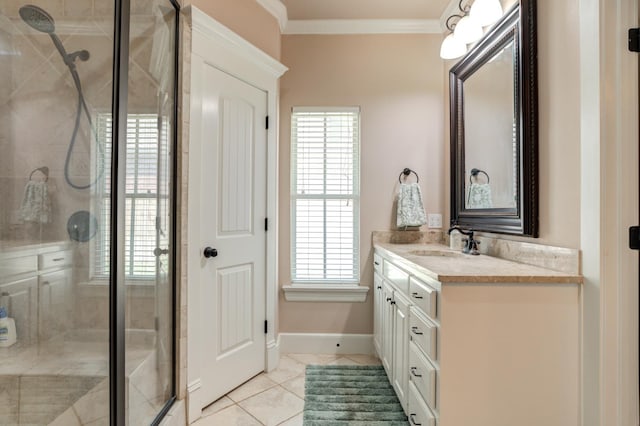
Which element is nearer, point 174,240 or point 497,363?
point 497,363

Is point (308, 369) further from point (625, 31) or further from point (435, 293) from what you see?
point (625, 31)

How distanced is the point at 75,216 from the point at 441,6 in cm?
279

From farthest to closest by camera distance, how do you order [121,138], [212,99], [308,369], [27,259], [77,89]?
1. [308,369]
2. [212,99]
3. [121,138]
4. [77,89]
5. [27,259]

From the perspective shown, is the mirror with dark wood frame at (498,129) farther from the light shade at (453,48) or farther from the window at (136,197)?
the window at (136,197)

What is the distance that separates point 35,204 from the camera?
110cm

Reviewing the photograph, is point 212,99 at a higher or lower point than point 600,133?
higher

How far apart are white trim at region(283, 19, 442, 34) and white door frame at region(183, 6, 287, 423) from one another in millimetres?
545

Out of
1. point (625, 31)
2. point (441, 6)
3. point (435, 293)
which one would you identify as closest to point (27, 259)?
point (435, 293)

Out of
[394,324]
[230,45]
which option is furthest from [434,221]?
[230,45]

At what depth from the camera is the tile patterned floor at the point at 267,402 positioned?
1733 mm

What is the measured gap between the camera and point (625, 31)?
3.80 ft

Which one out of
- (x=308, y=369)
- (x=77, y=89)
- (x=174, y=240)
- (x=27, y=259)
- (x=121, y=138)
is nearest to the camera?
(x=27, y=259)

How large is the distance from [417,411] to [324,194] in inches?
65.0

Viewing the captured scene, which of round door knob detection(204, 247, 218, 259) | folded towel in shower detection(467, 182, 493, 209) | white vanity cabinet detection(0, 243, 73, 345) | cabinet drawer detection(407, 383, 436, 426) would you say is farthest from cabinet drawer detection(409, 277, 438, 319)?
white vanity cabinet detection(0, 243, 73, 345)
